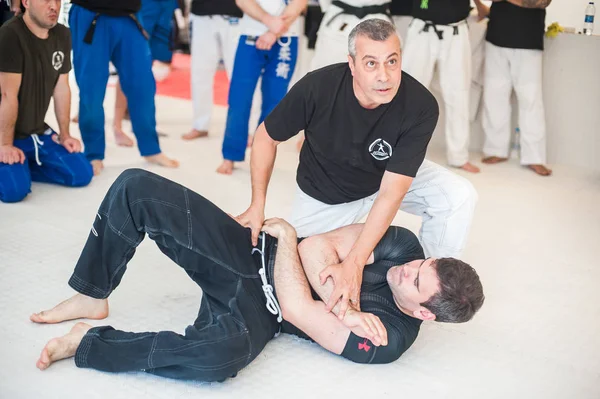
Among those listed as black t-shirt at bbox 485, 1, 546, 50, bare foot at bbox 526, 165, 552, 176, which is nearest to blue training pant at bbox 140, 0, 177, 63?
black t-shirt at bbox 485, 1, 546, 50

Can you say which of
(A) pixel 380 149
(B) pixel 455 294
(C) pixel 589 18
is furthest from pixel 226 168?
(C) pixel 589 18

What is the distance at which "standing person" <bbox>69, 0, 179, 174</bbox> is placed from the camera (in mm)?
3736

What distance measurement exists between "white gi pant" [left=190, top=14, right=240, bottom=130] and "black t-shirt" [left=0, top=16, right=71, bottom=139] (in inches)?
42.7

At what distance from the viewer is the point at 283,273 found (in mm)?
2193

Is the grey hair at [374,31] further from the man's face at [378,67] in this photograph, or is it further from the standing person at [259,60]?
the standing person at [259,60]

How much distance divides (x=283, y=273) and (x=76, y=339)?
622 mm

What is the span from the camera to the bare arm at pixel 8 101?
335 cm

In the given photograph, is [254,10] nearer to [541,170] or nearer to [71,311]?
[541,170]

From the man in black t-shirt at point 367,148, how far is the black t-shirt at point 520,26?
1990 millimetres

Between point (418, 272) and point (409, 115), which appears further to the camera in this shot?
point (409, 115)

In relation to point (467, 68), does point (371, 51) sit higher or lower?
higher

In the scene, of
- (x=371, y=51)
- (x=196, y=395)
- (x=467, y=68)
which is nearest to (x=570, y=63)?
(x=467, y=68)

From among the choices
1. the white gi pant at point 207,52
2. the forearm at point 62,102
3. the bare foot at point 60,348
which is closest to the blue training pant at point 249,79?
the white gi pant at point 207,52

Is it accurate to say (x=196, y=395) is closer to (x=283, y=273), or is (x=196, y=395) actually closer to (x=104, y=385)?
(x=104, y=385)
